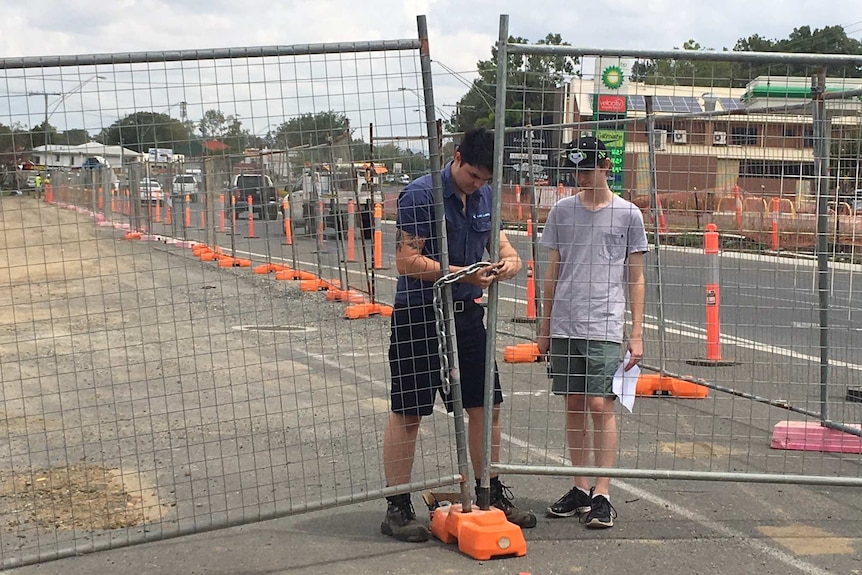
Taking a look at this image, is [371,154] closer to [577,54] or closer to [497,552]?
[577,54]

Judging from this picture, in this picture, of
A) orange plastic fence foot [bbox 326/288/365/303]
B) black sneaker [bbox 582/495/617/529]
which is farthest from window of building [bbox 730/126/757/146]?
orange plastic fence foot [bbox 326/288/365/303]

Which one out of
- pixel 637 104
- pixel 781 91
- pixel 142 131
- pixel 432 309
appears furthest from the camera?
pixel 637 104

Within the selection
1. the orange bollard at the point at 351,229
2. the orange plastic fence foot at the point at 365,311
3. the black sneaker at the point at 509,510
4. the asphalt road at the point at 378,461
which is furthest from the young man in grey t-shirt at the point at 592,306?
the orange bollard at the point at 351,229

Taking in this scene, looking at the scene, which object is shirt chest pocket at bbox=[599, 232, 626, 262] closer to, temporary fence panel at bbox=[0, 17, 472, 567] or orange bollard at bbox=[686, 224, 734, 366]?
temporary fence panel at bbox=[0, 17, 472, 567]

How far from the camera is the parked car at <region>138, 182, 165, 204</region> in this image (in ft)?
15.5

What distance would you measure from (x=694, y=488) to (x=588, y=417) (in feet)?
3.10

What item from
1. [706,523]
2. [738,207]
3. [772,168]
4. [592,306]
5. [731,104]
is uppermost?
[731,104]

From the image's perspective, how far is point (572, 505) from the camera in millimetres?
4875

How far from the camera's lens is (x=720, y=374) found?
339 inches

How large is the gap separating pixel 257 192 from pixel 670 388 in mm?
4137

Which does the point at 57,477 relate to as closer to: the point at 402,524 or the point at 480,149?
the point at 402,524

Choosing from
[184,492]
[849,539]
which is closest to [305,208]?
[184,492]

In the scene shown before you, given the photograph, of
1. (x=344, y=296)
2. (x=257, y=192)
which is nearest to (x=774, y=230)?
(x=257, y=192)

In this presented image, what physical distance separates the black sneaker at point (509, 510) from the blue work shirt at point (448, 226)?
3.41 feet
